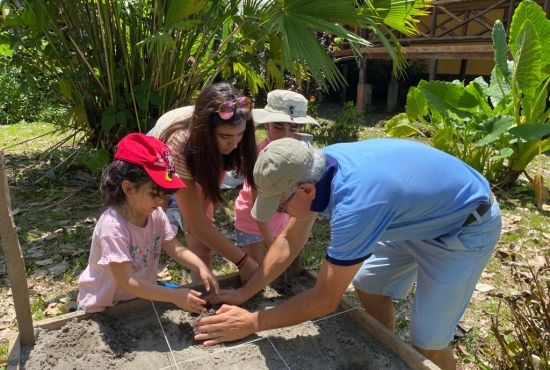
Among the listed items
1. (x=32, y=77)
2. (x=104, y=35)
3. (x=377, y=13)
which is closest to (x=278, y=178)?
(x=377, y=13)

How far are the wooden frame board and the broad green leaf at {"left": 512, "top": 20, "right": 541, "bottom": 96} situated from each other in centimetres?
363

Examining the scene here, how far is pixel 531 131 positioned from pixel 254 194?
3340mm

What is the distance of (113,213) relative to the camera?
176 centimetres

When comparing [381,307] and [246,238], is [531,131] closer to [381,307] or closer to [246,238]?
[381,307]

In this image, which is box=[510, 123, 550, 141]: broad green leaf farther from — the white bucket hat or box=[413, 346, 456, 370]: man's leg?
box=[413, 346, 456, 370]: man's leg

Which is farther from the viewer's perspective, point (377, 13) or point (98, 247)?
point (377, 13)

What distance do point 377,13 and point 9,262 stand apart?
3212 mm

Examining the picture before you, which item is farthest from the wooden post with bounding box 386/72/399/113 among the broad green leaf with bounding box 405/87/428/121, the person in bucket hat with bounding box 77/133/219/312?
the person in bucket hat with bounding box 77/133/219/312

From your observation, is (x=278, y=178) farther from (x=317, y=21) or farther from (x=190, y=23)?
(x=190, y=23)

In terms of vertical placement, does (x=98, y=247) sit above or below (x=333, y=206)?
below

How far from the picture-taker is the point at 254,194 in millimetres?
2318

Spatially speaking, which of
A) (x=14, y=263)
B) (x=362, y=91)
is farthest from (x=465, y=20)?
(x=14, y=263)

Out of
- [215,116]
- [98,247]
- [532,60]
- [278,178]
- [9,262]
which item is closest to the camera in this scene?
[278,178]

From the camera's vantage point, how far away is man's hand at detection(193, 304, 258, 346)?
5.39ft
